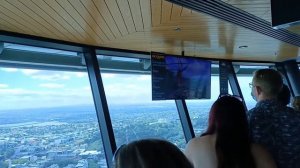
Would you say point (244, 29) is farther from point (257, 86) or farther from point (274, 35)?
point (257, 86)

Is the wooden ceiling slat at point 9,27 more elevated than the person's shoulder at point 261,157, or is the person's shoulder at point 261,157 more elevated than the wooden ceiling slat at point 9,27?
the wooden ceiling slat at point 9,27

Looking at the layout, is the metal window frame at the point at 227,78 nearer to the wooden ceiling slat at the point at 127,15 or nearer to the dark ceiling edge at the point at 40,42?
the dark ceiling edge at the point at 40,42

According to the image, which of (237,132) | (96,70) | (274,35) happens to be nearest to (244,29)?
(274,35)

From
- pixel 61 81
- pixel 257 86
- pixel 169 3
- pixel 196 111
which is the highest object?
pixel 169 3

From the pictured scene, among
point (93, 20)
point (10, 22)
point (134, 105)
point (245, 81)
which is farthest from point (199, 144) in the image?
point (245, 81)

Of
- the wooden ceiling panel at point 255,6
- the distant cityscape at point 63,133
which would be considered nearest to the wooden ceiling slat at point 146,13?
the wooden ceiling panel at point 255,6

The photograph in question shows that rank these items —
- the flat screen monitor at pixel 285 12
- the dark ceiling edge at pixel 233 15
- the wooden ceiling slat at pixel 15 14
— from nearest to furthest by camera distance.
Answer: the flat screen monitor at pixel 285 12 → the wooden ceiling slat at pixel 15 14 → the dark ceiling edge at pixel 233 15

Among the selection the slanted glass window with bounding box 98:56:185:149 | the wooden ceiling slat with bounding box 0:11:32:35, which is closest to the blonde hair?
the wooden ceiling slat with bounding box 0:11:32:35
